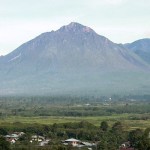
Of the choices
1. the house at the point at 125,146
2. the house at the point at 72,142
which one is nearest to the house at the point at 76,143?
the house at the point at 72,142

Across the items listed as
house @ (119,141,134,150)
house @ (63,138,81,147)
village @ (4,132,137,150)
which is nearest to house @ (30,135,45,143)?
village @ (4,132,137,150)

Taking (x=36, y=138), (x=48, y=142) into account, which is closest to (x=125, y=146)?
(x=48, y=142)

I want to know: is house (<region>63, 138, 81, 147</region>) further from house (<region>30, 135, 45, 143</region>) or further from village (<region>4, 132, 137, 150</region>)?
house (<region>30, 135, 45, 143</region>)

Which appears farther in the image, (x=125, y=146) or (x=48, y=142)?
(x=48, y=142)

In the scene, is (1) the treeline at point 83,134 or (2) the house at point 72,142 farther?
(2) the house at point 72,142

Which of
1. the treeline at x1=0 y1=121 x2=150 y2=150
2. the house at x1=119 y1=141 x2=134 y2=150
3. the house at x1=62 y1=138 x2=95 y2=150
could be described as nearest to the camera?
the treeline at x1=0 y1=121 x2=150 y2=150

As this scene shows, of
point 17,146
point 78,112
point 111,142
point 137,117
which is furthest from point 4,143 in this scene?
point 78,112

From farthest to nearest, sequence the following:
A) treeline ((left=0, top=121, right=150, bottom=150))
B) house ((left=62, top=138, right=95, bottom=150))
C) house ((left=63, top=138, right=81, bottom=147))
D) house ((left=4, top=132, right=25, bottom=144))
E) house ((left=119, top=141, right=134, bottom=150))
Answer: house ((left=4, top=132, right=25, bottom=144))
house ((left=63, top=138, right=81, bottom=147))
house ((left=62, top=138, right=95, bottom=150))
house ((left=119, top=141, right=134, bottom=150))
treeline ((left=0, top=121, right=150, bottom=150))

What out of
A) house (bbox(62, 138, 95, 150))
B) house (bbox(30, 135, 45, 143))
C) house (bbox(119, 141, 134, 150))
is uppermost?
house (bbox(30, 135, 45, 143))

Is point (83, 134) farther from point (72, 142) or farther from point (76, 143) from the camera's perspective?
point (72, 142)

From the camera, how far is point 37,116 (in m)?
104

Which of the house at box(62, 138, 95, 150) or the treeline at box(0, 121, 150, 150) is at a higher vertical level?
the treeline at box(0, 121, 150, 150)

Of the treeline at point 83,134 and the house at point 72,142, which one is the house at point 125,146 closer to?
the treeline at point 83,134

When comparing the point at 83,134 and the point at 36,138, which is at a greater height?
the point at 83,134
